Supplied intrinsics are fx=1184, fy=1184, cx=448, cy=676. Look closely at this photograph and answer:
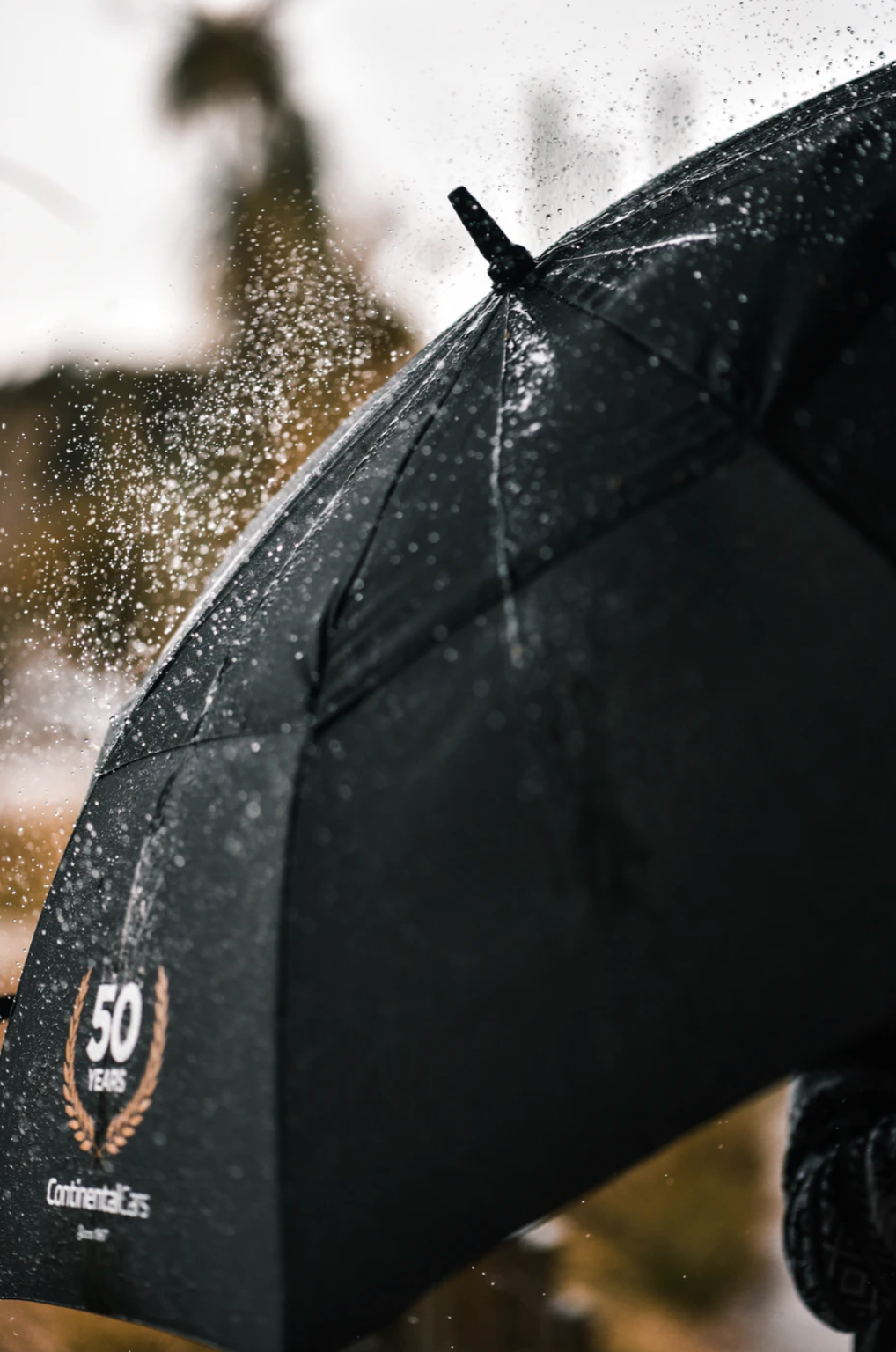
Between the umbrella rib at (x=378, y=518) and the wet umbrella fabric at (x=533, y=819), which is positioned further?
the umbrella rib at (x=378, y=518)

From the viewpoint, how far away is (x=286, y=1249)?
1.00m

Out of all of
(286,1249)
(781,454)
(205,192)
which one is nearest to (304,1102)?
(286,1249)

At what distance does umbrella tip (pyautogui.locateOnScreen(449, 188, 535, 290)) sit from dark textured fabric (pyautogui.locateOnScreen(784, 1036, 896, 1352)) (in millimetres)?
1067

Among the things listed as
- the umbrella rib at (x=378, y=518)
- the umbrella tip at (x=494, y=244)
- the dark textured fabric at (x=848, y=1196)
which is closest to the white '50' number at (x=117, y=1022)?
the umbrella rib at (x=378, y=518)

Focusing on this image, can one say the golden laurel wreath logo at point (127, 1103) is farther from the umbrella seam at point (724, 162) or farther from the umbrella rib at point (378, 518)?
the umbrella seam at point (724, 162)

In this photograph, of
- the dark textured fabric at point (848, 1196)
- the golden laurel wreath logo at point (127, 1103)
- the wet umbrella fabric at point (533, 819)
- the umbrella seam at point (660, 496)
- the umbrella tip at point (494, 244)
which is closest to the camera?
the wet umbrella fabric at point (533, 819)

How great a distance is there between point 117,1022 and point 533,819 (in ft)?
1.94

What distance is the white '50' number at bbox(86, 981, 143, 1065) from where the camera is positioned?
4.16 feet

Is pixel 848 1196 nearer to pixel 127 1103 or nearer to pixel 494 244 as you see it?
pixel 127 1103

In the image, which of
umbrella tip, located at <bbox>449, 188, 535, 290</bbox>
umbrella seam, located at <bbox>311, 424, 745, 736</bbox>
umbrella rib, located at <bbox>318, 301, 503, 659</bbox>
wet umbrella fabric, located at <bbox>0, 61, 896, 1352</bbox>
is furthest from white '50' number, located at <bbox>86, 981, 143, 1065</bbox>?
umbrella tip, located at <bbox>449, 188, 535, 290</bbox>

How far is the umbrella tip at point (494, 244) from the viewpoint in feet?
4.87

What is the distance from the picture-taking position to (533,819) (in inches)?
39.4

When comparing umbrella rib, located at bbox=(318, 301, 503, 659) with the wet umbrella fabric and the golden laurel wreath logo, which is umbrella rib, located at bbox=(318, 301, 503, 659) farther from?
the golden laurel wreath logo

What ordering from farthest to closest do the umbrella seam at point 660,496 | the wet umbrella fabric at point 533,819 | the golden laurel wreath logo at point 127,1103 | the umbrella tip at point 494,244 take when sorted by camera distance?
the umbrella tip at point 494,244 < the golden laurel wreath logo at point 127,1103 < the umbrella seam at point 660,496 < the wet umbrella fabric at point 533,819
